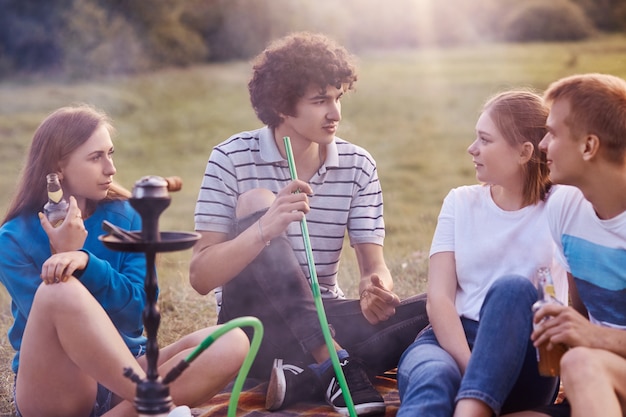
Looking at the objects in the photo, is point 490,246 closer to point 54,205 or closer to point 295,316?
point 295,316

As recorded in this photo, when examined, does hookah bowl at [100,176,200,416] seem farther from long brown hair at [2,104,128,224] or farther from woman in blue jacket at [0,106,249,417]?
long brown hair at [2,104,128,224]

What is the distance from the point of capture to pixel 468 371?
2.26m

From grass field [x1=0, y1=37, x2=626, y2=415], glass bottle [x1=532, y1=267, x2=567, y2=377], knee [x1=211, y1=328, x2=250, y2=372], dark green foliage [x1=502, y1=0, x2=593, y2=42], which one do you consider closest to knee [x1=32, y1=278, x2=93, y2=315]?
knee [x1=211, y1=328, x2=250, y2=372]

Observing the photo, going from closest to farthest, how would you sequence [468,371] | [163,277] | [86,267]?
[468,371], [86,267], [163,277]

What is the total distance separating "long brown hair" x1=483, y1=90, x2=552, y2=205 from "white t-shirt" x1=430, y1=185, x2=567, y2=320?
66 mm

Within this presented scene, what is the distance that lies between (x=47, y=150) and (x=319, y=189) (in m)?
0.88

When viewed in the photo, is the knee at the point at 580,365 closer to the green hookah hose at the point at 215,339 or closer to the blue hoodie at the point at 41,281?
the green hookah hose at the point at 215,339

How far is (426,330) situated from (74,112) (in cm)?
126

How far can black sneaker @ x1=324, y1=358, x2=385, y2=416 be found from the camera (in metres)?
2.63

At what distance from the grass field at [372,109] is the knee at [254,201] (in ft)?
18.5

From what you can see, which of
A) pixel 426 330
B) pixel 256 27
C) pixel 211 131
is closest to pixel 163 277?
pixel 426 330

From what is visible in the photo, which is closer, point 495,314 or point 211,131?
point 495,314

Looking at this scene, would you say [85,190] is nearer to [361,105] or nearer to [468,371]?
[468,371]

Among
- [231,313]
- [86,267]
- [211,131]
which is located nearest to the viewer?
[86,267]
